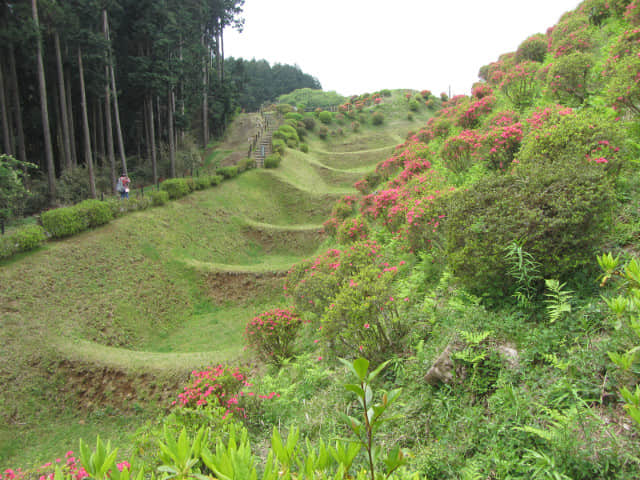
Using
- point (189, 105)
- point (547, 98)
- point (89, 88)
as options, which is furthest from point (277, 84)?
point (547, 98)

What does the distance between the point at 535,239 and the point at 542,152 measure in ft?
7.17

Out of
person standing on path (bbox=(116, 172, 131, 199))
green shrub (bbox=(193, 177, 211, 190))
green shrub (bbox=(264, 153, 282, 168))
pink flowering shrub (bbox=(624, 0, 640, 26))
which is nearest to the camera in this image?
pink flowering shrub (bbox=(624, 0, 640, 26))

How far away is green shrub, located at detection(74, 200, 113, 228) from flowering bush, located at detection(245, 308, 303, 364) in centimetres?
860

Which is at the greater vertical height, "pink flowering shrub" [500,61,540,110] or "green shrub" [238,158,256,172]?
"pink flowering shrub" [500,61,540,110]

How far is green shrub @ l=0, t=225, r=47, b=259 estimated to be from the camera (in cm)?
951

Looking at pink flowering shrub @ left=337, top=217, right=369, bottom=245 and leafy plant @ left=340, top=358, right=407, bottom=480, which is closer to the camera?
leafy plant @ left=340, top=358, right=407, bottom=480

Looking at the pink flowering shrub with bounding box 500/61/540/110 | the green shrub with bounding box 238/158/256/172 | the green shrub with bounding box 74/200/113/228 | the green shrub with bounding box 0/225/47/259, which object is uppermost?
the pink flowering shrub with bounding box 500/61/540/110

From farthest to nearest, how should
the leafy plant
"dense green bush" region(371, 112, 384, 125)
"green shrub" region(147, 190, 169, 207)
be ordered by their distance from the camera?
"dense green bush" region(371, 112, 384, 125) < "green shrub" region(147, 190, 169, 207) < the leafy plant

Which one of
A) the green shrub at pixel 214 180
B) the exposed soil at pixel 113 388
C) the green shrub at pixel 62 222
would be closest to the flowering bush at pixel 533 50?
the green shrub at pixel 214 180

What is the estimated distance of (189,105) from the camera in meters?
23.7

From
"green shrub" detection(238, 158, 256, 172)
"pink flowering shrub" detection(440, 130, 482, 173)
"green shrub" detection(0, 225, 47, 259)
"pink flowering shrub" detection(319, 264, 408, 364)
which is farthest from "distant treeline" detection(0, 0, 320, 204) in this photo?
"pink flowering shrub" detection(319, 264, 408, 364)

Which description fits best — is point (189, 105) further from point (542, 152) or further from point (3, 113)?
point (542, 152)

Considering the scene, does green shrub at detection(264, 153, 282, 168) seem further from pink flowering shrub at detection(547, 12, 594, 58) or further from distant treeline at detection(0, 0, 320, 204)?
pink flowering shrub at detection(547, 12, 594, 58)

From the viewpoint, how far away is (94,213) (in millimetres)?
11852
